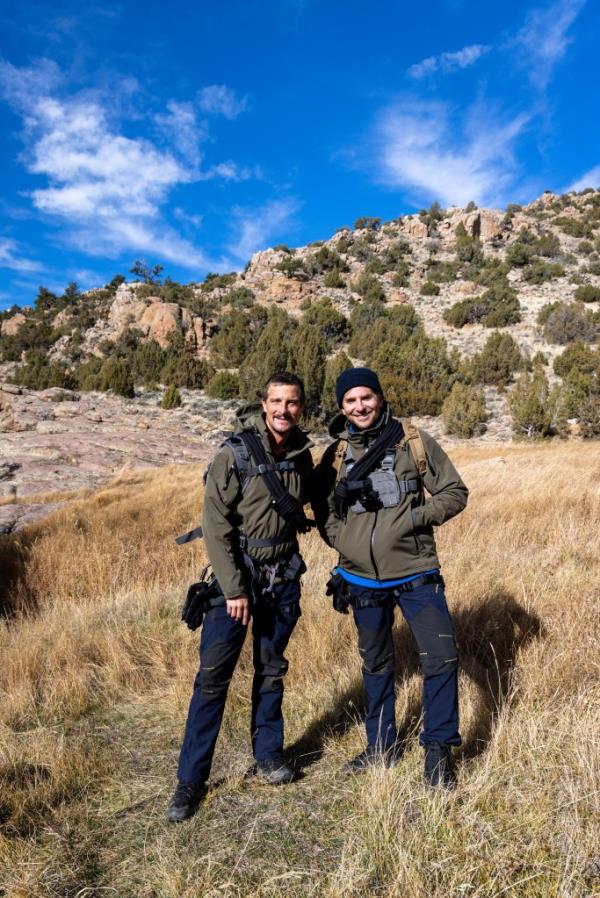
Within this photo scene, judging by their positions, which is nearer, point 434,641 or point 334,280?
point 434,641

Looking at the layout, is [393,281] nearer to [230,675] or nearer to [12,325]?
[12,325]

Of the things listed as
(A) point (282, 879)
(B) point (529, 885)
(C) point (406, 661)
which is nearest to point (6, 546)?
(C) point (406, 661)

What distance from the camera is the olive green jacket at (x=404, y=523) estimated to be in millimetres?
2180

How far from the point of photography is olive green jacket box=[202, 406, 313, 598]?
2.21 metres

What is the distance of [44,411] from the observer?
17938mm

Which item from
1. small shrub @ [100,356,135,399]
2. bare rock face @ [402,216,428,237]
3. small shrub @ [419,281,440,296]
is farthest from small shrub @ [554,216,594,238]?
small shrub @ [100,356,135,399]

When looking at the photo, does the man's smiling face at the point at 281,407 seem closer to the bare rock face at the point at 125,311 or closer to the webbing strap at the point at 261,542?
the webbing strap at the point at 261,542

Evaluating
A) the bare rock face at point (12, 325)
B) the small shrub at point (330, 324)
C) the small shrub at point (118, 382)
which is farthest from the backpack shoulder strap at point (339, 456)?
the bare rock face at point (12, 325)

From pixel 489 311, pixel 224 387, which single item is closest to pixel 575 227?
pixel 489 311

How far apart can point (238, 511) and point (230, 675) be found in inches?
30.8

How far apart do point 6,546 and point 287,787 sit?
5243 mm

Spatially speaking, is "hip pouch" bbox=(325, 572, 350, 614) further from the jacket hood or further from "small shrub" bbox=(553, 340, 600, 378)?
"small shrub" bbox=(553, 340, 600, 378)

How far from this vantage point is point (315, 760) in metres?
2.57

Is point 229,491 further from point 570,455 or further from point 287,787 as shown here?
point 570,455
